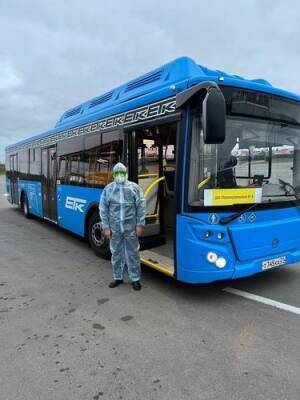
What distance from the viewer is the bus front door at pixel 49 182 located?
28.3 feet

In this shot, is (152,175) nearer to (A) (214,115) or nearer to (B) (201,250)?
(B) (201,250)

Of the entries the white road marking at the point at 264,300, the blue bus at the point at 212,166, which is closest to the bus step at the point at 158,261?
the blue bus at the point at 212,166

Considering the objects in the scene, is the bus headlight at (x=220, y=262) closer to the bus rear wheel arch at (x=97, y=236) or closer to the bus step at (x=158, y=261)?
the bus step at (x=158, y=261)

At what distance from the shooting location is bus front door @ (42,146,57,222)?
862cm

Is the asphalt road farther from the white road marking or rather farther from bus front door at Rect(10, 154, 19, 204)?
bus front door at Rect(10, 154, 19, 204)

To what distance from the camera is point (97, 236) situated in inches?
254

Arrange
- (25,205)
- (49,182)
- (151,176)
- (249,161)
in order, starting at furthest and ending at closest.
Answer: (25,205)
(49,182)
(151,176)
(249,161)

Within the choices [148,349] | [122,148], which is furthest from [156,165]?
[148,349]

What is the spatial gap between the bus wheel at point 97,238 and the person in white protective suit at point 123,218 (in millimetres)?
1320

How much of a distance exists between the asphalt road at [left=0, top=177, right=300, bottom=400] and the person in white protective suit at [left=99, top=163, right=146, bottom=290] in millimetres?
424

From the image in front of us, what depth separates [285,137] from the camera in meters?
4.65

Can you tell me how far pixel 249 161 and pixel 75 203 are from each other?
4.10 meters

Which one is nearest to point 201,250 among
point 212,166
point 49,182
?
point 212,166

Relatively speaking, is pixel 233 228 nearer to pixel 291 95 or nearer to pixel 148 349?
pixel 148 349
